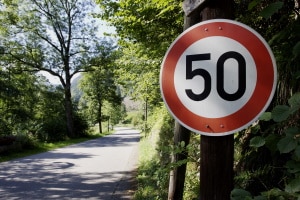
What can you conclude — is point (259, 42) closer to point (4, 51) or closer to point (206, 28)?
point (206, 28)

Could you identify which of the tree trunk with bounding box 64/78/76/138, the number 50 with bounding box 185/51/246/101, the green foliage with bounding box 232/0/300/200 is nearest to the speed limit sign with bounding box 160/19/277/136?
the number 50 with bounding box 185/51/246/101

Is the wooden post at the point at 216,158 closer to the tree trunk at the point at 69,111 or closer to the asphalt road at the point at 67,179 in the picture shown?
the asphalt road at the point at 67,179

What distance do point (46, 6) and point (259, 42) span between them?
3236 centimetres

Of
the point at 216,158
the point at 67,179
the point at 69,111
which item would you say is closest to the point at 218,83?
the point at 216,158

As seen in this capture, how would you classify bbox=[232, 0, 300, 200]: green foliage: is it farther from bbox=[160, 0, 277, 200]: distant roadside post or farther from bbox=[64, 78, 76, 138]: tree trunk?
bbox=[64, 78, 76, 138]: tree trunk

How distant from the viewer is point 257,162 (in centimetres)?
329

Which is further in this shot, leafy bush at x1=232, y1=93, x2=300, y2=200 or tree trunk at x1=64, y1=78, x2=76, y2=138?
tree trunk at x1=64, y1=78, x2=76, y2=138

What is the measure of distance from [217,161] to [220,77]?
15.0 inches

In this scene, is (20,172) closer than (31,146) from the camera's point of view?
Yes

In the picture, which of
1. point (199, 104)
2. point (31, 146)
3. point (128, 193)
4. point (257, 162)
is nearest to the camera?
point (199, 104)

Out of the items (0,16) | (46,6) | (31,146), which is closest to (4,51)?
(0,16)

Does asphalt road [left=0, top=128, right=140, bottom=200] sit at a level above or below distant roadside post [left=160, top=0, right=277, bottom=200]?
below

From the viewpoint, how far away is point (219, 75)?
154 cm

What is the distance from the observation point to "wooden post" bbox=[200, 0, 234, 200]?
5.12 feet
